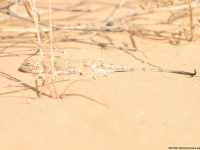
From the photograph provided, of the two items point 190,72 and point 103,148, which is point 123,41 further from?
point 103,148

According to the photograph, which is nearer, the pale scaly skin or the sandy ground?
the sandy ground

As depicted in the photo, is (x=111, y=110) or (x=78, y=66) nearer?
(x=111, y=110)

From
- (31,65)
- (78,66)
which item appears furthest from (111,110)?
(31,65)

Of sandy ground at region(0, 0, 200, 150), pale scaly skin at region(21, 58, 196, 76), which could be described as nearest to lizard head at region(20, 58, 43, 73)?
pale scaly skin at region(21, 58, 196, 76)

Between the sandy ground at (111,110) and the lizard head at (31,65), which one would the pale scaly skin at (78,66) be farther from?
the sandy ground at (111,110)

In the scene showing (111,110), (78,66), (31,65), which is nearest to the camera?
(111,110)

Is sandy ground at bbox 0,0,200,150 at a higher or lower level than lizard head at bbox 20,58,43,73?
lower

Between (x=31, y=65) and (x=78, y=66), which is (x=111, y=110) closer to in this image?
(x=78, y=66)

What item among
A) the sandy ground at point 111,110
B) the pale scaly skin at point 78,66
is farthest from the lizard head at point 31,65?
the sandy ground at point 111,110

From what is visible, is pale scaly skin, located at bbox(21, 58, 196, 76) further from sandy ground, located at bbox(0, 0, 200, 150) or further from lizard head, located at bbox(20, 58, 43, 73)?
sandy ground, located at bbox(0, 0, 200, 150)
